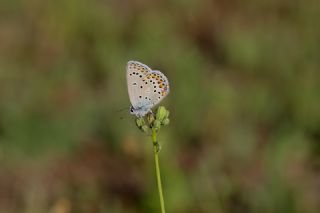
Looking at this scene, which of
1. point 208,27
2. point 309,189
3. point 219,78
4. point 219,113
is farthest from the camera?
point 208,27

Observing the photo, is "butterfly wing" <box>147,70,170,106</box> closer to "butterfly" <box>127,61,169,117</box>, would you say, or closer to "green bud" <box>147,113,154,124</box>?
"butterfly" <box>127,61,169,117</box>

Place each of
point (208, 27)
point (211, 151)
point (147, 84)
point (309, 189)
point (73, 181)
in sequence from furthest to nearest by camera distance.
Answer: point (208, 27) → point (211, 151) → point (73, 181) → point (309, 189) → point (147, 84)

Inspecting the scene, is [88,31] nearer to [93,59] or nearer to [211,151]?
[93,59]

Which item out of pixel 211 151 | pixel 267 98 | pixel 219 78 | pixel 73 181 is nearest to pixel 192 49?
pixel 219 78

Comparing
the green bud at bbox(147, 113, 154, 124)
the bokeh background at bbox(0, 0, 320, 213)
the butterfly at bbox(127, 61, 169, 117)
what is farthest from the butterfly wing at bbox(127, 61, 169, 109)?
the bokeh background at bbox(0, 0, 320, 213)

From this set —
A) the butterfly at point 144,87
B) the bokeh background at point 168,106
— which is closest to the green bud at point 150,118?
the butterfly at point 144,87

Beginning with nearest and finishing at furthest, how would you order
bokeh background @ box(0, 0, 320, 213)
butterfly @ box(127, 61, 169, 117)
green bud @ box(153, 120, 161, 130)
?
green bud @ box(153, 120, 161, 130) → butterfly @ box(127, 61, 169, 117) → bokeh background @ box(0, 0, 320, 213)

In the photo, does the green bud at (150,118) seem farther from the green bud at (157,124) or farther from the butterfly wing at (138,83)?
the butterfly wing at (138,83)
